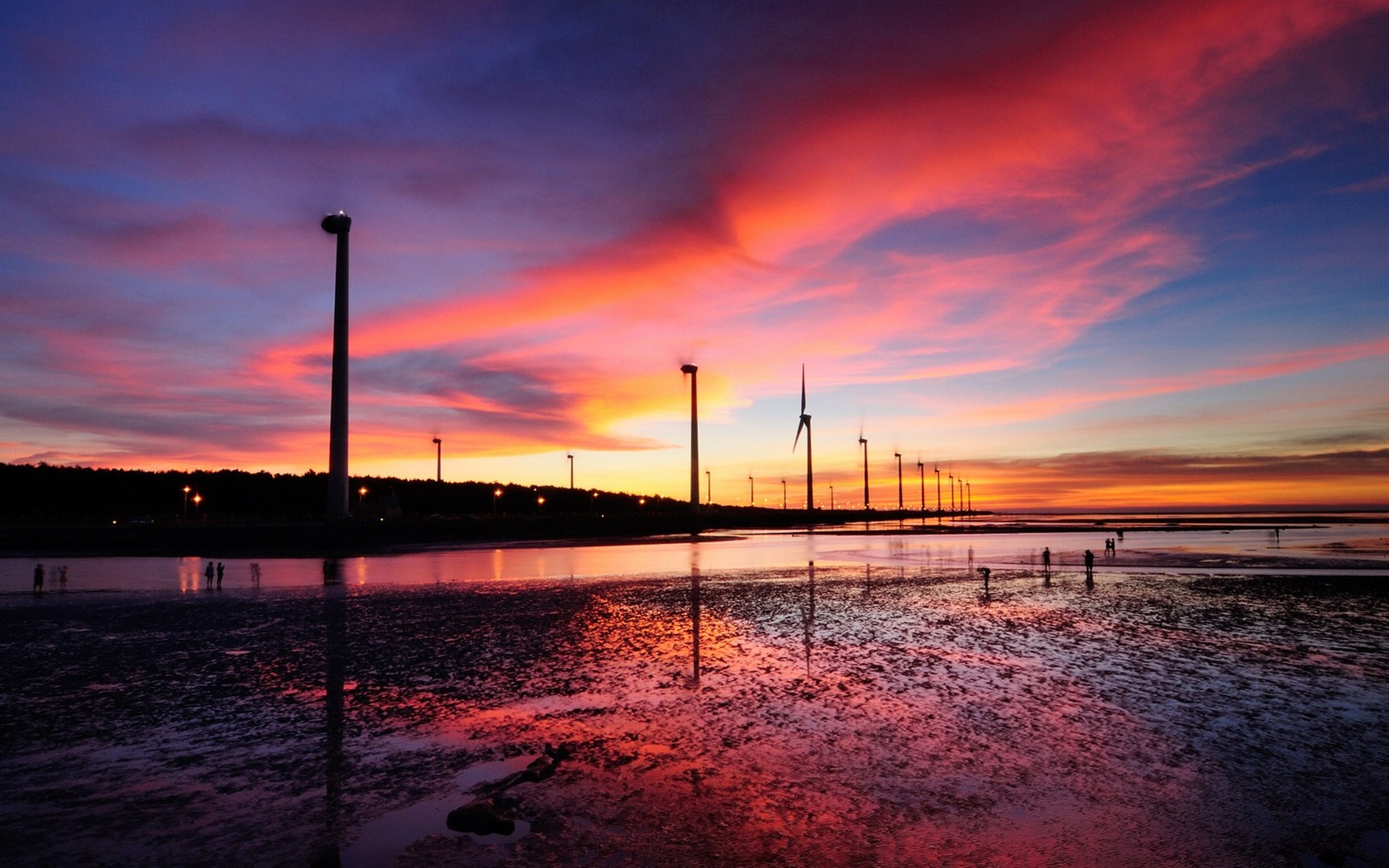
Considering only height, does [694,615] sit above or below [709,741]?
below

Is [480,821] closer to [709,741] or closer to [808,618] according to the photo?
[709,741]

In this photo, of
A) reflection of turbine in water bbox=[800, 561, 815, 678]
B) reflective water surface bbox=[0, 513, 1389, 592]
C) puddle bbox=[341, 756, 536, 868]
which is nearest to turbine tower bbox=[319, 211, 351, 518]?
reflective water surface bbox=[0, 513, 1389, 592]

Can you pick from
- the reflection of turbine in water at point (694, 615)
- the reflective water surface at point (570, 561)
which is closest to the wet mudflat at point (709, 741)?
the reflection of turbine in water at point (694, 615)

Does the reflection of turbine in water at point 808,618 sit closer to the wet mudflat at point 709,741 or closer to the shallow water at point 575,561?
the wet mudflat at point 709,741

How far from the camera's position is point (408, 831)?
7.45 meters

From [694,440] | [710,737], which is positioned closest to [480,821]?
[710,737]

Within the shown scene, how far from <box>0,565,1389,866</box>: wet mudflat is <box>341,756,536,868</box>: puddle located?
45 mm

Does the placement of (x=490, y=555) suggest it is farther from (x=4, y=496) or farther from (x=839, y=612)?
(x=4, y=496)

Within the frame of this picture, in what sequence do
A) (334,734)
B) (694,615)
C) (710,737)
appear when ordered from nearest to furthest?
(710,737)
(334,734)
(694,615)

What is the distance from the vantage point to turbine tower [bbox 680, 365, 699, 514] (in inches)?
3917

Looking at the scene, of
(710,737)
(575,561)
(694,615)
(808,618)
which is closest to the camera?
(710,737)

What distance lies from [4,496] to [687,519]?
482ft

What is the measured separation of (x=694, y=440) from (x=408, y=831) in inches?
3645

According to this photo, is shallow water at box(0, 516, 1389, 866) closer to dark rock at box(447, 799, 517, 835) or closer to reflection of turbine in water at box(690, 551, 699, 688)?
dark rock at box(447, 799, 517, 835)
